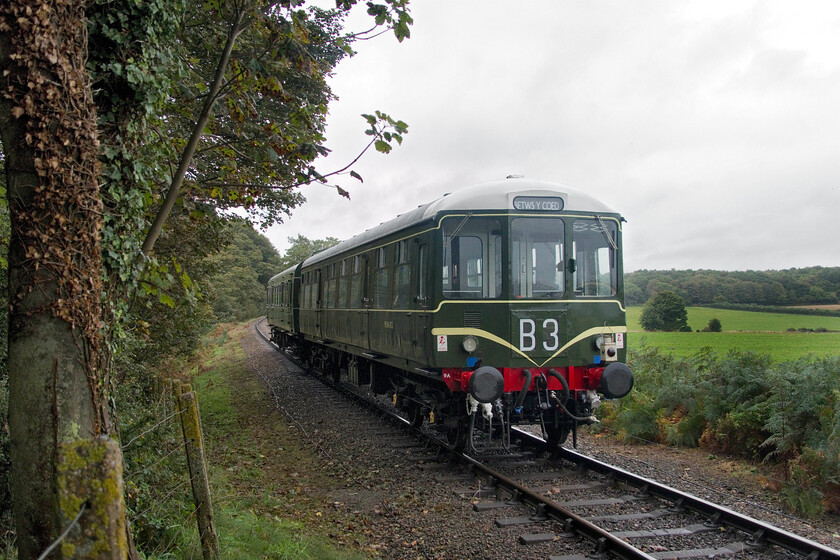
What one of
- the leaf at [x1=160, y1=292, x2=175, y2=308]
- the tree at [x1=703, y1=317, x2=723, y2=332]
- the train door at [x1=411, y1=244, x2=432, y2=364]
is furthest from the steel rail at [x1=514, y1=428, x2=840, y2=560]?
the tree at [x1=703, y1=317, x2=723, y2=332]

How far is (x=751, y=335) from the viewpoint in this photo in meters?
16.4

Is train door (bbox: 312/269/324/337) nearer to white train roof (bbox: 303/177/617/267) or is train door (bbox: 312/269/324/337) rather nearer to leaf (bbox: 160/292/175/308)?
white train roof (bbox: 303/177/617/267)

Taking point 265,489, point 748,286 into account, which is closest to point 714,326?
point 748,286

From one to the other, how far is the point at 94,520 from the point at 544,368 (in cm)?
591

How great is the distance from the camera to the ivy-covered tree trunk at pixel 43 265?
110 inches

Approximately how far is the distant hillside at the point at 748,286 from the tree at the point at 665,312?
10.1 inches

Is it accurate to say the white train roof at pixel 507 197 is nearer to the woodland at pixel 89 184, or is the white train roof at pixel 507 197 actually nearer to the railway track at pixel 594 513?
the woodland at pixel 89 184

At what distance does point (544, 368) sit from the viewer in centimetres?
743

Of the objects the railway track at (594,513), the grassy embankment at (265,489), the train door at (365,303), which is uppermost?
the train door at (365,303)

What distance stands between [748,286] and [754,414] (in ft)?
24.0

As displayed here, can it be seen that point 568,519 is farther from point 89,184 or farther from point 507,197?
point 89,184

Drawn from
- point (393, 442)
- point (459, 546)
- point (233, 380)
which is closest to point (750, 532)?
point (459, 546)

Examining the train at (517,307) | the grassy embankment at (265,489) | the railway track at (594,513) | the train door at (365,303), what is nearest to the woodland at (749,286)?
the train at (517,307)

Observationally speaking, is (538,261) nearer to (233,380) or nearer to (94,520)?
(94,520)
